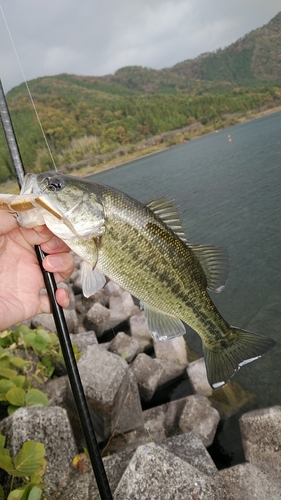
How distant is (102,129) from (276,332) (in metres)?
86.7

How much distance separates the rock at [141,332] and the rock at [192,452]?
10.5 ft

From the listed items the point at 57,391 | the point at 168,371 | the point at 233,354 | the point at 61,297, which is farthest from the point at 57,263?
the point at 168,371

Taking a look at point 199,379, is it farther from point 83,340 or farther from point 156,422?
point 83,340

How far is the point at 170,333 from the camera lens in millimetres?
2404

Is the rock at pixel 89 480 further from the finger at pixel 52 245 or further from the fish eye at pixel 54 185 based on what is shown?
the fish eye at pixel 54 185

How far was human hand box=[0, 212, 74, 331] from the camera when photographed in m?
2.37

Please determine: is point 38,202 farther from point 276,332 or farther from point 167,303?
point 276,332

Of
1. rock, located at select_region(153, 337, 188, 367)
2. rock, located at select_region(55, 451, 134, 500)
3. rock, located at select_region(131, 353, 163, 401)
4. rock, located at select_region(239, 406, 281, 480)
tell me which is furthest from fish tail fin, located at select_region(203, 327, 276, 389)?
rock, located at select_region(153, 337, 188, 367)

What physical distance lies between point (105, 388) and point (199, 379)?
1.73 meters

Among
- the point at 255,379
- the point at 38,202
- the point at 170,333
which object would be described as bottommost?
the point at 255,379

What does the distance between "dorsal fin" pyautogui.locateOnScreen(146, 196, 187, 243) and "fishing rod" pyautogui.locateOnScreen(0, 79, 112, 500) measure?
2.89ft

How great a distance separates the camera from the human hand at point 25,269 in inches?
93.1

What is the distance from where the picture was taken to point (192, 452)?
108 inches

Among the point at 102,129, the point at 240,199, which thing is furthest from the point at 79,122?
the point at 240,199
